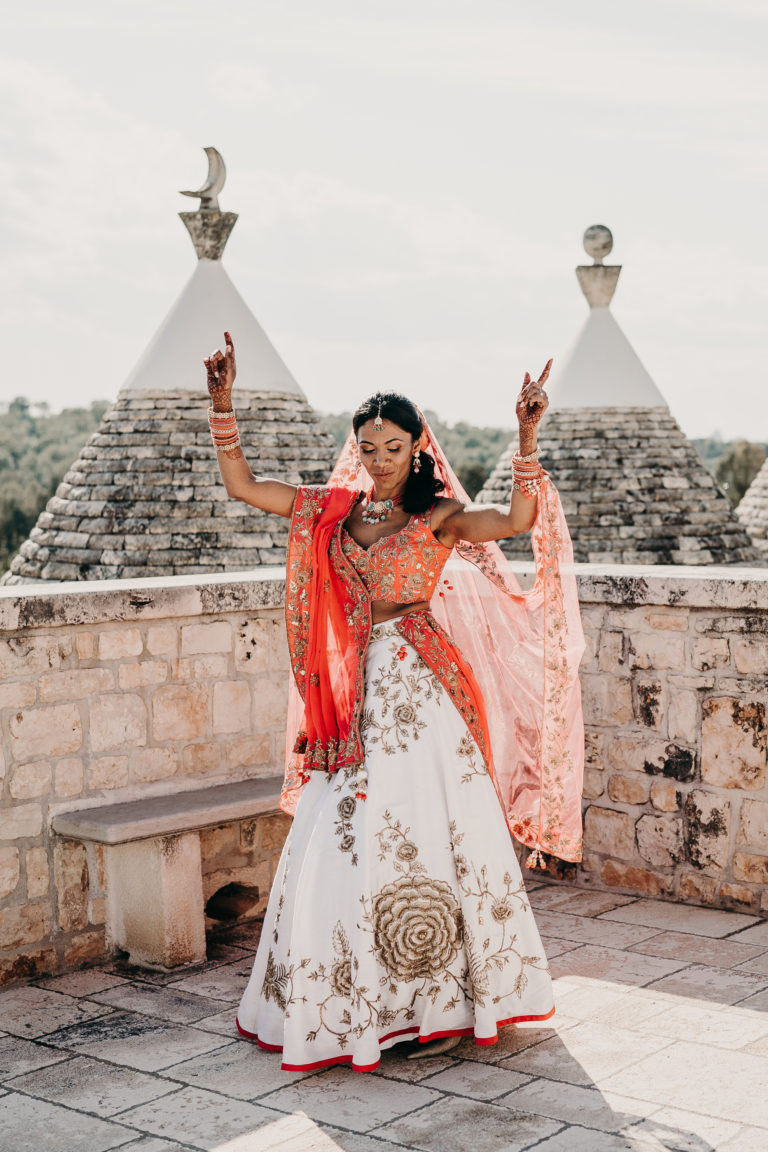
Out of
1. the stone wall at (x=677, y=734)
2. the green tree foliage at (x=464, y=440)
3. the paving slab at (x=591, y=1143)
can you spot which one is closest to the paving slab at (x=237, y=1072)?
the paving slab at (x=591, y=1143)

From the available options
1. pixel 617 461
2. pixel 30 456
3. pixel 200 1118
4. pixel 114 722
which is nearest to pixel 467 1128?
pixel 200 1118

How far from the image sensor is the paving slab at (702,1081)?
322 cm

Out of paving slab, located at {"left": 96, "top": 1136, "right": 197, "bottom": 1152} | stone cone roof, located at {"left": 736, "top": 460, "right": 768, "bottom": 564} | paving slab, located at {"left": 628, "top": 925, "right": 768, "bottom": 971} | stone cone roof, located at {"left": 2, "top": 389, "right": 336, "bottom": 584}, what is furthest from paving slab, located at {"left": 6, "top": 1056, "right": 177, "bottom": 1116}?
stone cone roof, located at {"left": 736, "top": 460, "right": 768, "bottom": 564}

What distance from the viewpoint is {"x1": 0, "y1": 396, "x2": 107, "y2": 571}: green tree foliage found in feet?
117

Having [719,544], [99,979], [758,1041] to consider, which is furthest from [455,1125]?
[719,544]

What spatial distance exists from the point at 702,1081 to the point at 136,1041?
1483 millimetres

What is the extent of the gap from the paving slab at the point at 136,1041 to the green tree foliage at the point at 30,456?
98.7 ft

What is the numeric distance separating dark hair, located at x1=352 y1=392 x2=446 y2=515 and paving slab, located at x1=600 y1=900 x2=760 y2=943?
1854 mm

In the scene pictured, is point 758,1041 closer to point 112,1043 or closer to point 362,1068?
point 362,1068

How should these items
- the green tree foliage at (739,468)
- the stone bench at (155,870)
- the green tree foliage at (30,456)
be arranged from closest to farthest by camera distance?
the stone bench at (155,870) < the green tree foliage at (30,456) < the green tree foliage at (739,468)

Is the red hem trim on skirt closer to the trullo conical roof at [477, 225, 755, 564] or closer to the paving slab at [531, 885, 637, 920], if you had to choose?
the paving slab at [531, 885, 637, 920]

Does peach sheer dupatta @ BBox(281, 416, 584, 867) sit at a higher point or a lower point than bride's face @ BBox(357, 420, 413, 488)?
lower

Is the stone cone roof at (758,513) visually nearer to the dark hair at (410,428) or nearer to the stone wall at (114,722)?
the stone wall at (114,722)

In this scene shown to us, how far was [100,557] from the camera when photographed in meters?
13.1
